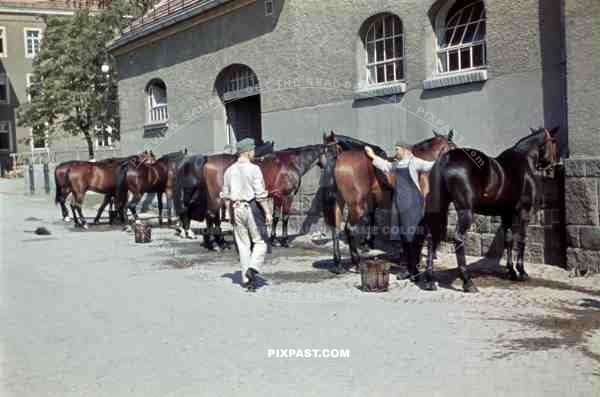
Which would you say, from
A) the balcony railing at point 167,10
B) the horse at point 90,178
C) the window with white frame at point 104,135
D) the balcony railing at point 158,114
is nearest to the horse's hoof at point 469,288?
the balcony railing at point 167,10

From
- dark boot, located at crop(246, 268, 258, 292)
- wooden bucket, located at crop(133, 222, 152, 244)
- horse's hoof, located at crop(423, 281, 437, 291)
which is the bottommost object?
horse's hoof, located at crop(423, 281, 437, 291)

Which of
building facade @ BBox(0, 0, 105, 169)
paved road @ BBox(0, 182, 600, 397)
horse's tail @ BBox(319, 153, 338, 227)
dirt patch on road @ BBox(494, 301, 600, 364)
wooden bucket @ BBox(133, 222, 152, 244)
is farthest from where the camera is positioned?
building facade @ BBox(0, 0, 105, 169)

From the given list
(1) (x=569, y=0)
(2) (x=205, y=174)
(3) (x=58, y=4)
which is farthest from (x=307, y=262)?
(3) (x=58, y=4)

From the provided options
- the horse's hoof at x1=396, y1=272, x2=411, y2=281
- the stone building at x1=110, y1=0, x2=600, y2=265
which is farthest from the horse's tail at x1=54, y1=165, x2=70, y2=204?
the horse's hoof at x1=396, y1=272, x2=411, y2=281

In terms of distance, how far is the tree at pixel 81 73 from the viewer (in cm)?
3359

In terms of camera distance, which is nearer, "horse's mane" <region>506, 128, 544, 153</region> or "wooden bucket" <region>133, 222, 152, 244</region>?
"horse's mane" <region>506, 128, 544, 153</region>

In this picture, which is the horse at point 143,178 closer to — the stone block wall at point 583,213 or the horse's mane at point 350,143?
the horse's mane at point 350,143

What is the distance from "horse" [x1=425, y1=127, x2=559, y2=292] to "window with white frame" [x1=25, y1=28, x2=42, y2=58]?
5314 cm

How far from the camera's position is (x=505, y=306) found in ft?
26.5

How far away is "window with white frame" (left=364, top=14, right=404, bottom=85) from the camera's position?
Result: 13.4 metres

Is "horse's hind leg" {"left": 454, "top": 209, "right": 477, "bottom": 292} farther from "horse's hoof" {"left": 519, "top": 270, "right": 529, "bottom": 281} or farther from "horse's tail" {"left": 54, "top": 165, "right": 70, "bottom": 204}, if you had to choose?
"horse's tail" {"left": 54, "top": 165, "right": 70, "bottom": 204}

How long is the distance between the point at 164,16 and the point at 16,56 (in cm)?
3937

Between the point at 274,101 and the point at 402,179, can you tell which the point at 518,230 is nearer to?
the point at 402,179

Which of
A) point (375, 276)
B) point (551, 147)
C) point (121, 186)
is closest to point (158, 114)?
point (121, 186)
